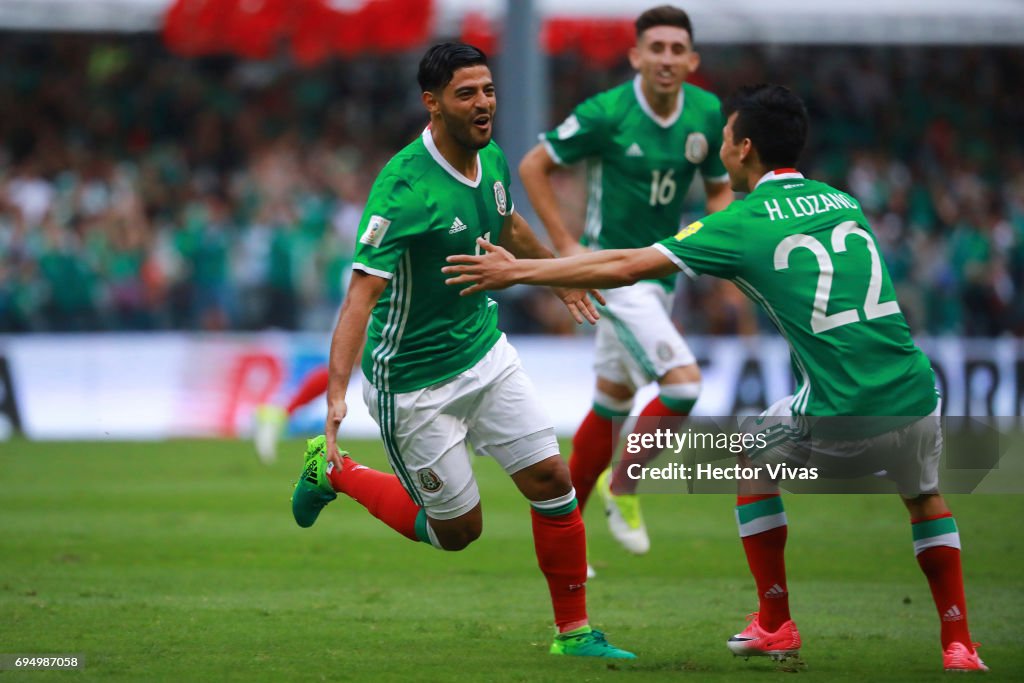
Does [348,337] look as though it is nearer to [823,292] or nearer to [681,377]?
[823,292]

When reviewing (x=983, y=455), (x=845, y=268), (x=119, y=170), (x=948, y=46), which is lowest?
(x=983, y=455)

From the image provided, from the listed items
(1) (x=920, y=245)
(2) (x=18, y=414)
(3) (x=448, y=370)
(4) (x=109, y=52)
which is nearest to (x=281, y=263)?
(2) (x=18, y=414)

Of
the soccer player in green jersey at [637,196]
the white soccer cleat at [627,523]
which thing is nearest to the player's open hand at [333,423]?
the soccer player in green jersey at [637,196]

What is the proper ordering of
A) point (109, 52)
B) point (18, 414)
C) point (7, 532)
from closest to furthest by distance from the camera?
point (7, 532) < point (18, 414) < point (109, 52)

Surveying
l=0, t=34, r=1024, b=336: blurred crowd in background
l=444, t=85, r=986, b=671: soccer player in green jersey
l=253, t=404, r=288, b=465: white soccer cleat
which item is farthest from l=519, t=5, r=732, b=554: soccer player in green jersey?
l=0, t=34, r=1024, b=336: blurred crowd in background

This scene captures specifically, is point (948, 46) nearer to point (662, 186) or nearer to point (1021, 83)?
point (1021, 83)

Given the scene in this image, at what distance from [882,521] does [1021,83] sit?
16521 mm

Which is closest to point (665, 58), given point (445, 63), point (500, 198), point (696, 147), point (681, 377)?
point (696, 147)

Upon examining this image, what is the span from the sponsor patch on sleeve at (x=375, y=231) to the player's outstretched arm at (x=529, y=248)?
80 cm

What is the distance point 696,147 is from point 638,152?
1.11 feet

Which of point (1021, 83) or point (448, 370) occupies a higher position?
point (1021, 83)

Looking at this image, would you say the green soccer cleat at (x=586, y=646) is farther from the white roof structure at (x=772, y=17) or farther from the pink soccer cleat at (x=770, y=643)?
the white roof structure at (x=772, y=17)

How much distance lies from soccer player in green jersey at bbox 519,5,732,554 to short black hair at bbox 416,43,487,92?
2306mm

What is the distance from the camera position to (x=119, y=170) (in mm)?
20281
